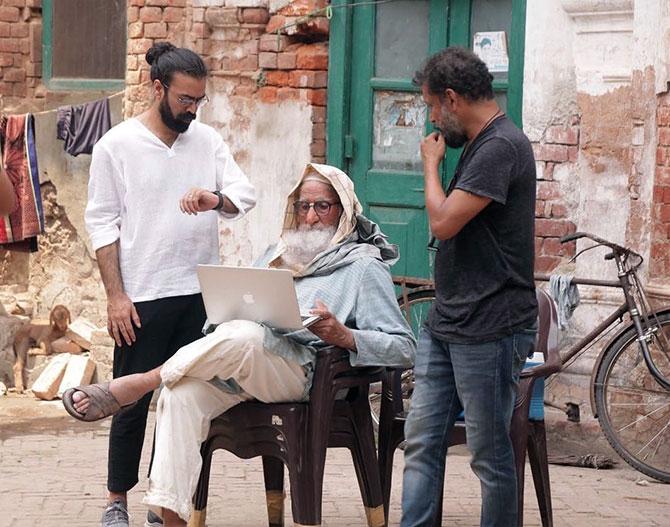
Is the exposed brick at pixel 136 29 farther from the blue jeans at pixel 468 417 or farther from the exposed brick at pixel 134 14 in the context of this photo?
the blue jeans at pixel 468 417

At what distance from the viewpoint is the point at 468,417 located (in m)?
4.93

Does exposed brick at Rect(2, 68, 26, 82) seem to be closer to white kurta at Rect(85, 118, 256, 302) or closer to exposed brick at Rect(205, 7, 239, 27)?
exposed brick at Rect(205, 7, 239, 27)

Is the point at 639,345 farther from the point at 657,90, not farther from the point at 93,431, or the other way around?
→ the point at 93,431

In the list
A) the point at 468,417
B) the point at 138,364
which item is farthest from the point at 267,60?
the point at 468,417

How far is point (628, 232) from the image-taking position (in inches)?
287

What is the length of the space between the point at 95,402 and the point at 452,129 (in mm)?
1692

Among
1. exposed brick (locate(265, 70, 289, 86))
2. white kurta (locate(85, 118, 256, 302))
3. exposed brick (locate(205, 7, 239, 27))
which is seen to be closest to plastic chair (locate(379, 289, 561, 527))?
white kurta (locate(85, 118, 256, 302))

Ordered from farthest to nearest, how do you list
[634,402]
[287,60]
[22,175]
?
[22,175] < [287,60] < [634,402]

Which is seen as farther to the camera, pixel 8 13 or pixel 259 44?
pixel 8 13

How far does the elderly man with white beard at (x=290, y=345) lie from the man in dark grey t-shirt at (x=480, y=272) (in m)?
0.41

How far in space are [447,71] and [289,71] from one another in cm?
358

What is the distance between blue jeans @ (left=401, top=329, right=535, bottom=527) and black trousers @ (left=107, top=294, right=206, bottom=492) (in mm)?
1229

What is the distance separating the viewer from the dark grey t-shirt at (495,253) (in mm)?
4832

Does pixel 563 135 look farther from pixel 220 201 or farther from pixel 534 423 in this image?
pixel 220 201
